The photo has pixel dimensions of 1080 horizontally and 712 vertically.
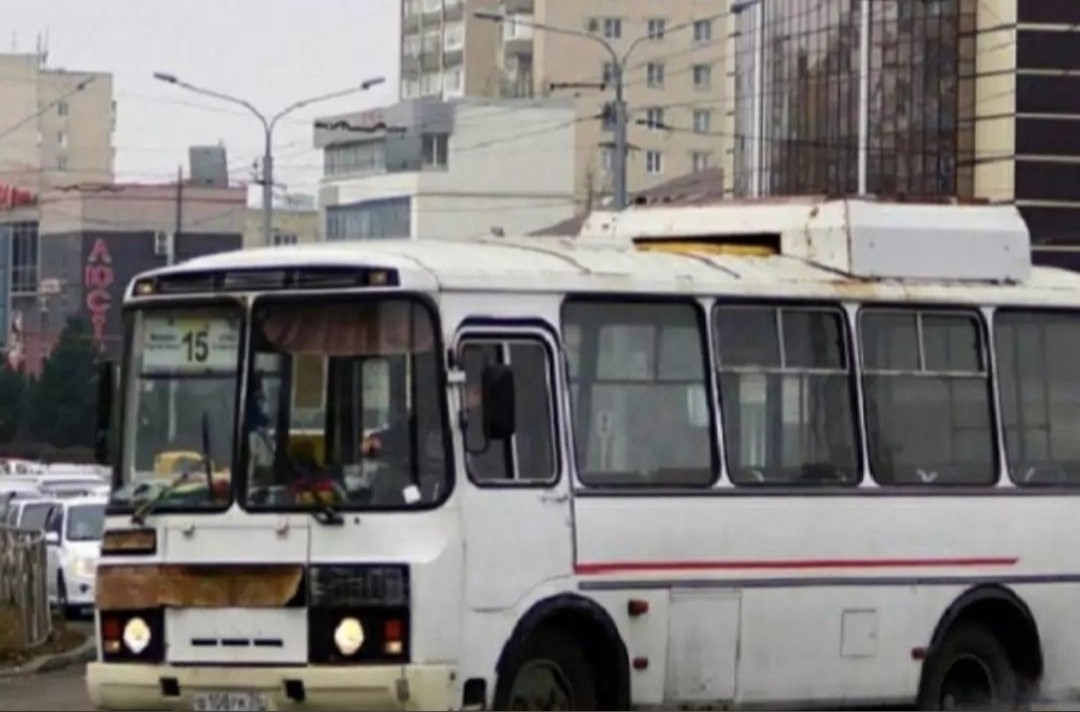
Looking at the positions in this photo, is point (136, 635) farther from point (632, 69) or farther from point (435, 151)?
point (632, 69)

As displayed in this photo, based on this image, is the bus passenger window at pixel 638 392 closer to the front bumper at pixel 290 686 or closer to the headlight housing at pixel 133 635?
the front bumper at pixel 290 686

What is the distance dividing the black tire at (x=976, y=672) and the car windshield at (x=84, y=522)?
2012 centimetres

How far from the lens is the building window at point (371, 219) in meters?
111

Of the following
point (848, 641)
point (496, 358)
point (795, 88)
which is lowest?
point (848, 641)

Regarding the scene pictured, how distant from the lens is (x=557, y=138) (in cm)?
11306

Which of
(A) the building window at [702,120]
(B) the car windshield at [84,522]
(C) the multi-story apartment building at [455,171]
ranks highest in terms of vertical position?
(A) the building window at [702,120]

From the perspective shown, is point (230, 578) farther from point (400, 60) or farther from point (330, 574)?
point (400, 60)

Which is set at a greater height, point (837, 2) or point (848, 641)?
point (837, 2)

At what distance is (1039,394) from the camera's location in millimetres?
18328

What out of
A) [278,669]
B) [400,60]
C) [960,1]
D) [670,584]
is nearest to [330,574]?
[278,669]

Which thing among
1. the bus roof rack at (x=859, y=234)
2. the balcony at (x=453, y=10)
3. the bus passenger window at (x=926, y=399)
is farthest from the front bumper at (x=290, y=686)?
the balcony at (x=453, y=10)

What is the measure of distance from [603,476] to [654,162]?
112276mm

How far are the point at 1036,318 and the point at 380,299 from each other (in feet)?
16.4

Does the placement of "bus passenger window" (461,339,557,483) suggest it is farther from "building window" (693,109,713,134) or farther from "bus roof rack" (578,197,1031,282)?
"building window" (693,109,713,134)
